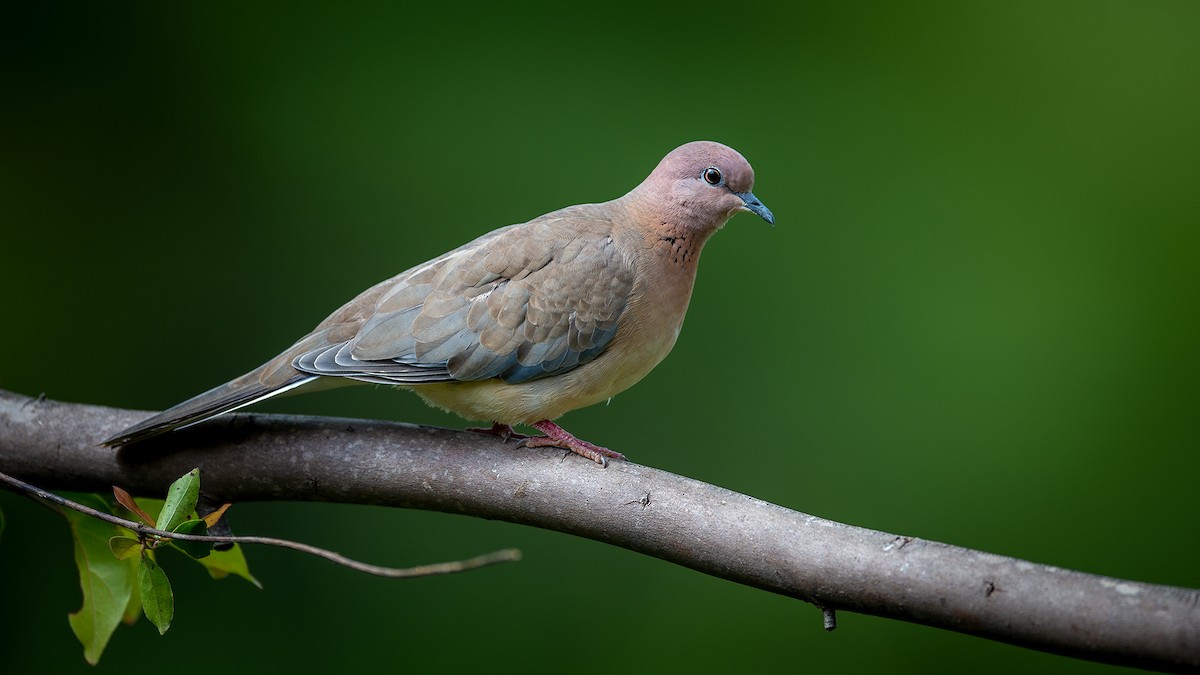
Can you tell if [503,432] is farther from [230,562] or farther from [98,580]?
[98,580]

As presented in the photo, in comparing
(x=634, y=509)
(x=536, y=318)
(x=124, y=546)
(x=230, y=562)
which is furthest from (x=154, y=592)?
(x=536, y=318)

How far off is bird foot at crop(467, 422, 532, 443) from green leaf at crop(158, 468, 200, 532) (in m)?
0.58

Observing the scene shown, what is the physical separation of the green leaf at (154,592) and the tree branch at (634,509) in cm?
43

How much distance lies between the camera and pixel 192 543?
1534 millimetres

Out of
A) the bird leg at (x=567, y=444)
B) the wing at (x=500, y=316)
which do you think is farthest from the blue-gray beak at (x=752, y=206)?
the bird leg at (x=567, y=444)

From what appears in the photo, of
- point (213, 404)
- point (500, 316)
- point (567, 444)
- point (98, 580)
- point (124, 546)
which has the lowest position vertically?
point (98, 580)

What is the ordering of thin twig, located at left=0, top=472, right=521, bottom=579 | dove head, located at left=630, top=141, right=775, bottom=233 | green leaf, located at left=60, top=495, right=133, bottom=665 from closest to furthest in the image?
thin twig, located at left=0, top=472, right=521, bottom=579 → green leaf, located at left=60, top=495, right=133, bottom=665 → dove head, located at left=630, top=141, right=775, bottom=233

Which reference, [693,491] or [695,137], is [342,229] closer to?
[695,137]

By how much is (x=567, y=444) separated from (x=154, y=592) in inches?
28.5

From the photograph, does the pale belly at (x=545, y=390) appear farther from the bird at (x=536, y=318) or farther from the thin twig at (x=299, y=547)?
the thin twig at (x=299, y=547)

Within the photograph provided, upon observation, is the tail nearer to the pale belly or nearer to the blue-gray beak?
the pale belly

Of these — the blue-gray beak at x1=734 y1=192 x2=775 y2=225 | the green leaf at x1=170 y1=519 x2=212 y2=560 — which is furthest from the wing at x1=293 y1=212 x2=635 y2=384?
the green leaf at x1=170 y1=519 x2=212 y2=560

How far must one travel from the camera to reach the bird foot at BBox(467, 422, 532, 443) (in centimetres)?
197

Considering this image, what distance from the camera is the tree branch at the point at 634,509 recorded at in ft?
4.44
